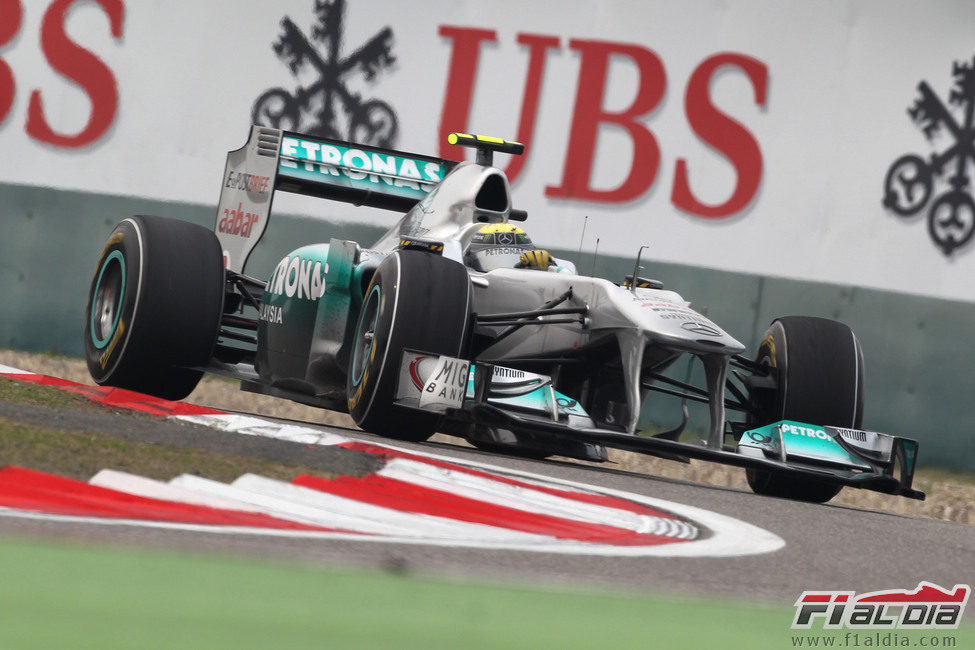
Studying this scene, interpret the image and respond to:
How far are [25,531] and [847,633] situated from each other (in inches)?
73.6

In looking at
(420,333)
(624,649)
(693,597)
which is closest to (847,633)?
(693,597)

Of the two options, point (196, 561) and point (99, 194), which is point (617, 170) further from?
point (196, 561)

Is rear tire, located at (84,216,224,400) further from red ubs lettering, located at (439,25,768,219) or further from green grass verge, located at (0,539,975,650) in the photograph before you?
green grass verge, located at (0,539,975,650)

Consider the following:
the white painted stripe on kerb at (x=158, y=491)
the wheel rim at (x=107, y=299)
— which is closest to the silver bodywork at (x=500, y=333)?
the wheel rim at (x=107, y=299)

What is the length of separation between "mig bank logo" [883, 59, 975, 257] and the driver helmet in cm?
383

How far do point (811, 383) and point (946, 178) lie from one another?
3.68 m

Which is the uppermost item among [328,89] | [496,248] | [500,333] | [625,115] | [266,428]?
[625,115]

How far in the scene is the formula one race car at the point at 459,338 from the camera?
21.9 ft

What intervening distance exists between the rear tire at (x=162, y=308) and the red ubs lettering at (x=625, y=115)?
340 centimetres

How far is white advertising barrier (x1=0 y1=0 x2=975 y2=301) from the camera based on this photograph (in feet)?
35.5

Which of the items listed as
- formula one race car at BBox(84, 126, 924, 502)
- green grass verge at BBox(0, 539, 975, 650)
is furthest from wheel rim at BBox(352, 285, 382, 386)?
green grass verge at BBox(0, 539, 975, 650)

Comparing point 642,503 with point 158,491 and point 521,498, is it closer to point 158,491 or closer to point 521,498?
point 521,498

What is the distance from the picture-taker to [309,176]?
8938mm

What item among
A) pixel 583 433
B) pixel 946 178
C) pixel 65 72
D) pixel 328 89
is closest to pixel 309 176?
pixel 328 89
